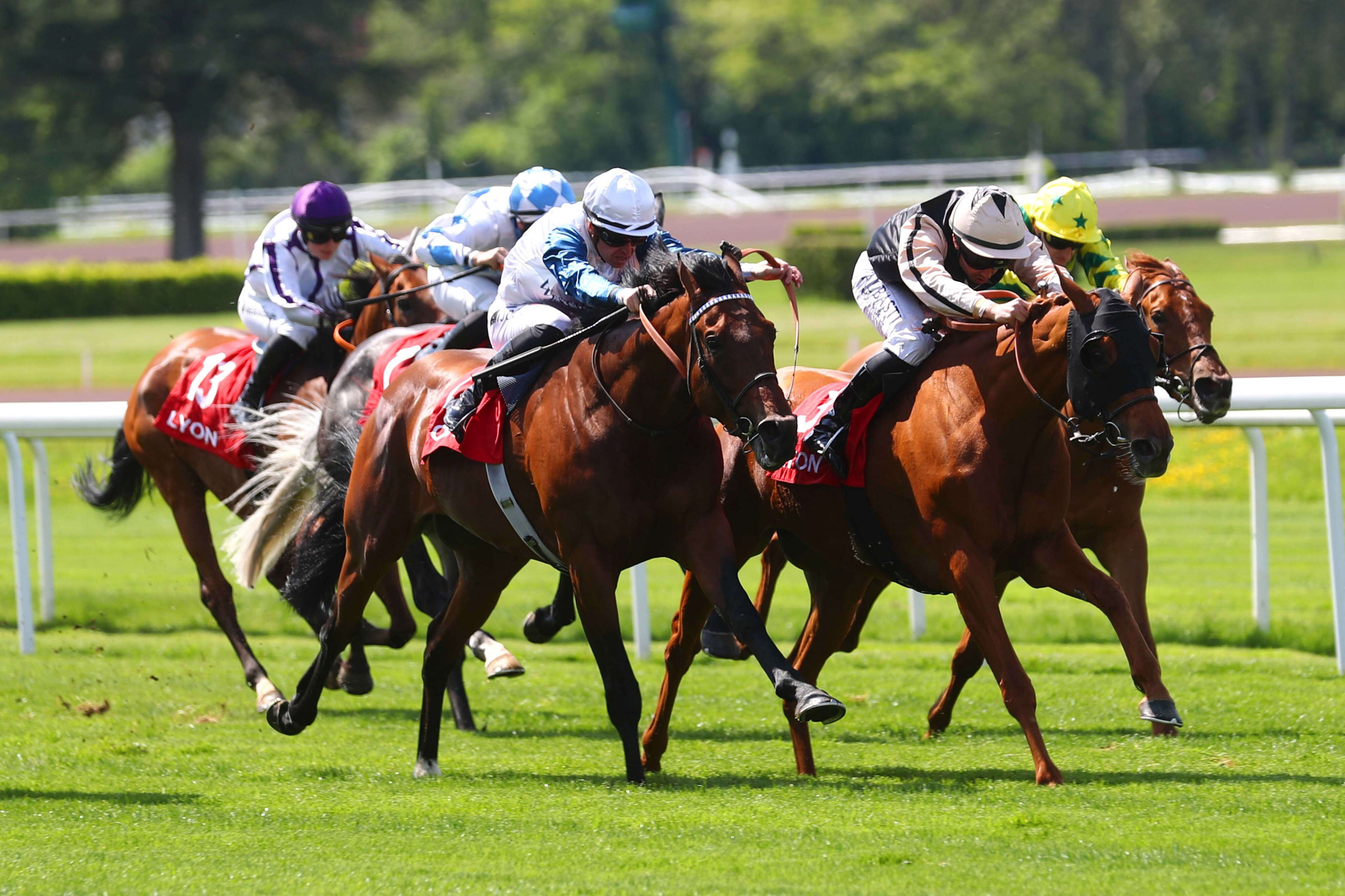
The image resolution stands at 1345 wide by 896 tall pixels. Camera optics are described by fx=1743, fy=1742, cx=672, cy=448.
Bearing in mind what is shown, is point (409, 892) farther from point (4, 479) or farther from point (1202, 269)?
point (1202, 269)

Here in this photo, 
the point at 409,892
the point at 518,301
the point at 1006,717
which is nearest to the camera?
the point at 409,892

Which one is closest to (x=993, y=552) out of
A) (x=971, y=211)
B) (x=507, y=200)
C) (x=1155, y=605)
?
(x=971, y=211)

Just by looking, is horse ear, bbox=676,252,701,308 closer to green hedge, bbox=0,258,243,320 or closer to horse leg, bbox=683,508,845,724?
horse leg, bbox=683,508,845,724

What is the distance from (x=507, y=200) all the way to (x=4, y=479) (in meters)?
9.48

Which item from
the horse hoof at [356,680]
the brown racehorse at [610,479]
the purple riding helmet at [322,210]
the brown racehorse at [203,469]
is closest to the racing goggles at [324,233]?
the purple riding helmet at [322,210]

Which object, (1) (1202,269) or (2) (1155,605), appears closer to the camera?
(2) (1155,605)

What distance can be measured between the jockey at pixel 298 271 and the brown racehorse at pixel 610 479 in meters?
1.61

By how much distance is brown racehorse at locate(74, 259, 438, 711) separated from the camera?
7.21 m

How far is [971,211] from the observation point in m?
5.46

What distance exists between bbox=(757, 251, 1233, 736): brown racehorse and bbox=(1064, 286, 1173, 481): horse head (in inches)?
38.8

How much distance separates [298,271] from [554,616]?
7.10ft

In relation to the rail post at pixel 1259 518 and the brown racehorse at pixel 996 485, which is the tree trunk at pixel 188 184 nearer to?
the rail post at pixel 1259 518

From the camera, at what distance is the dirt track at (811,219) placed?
96.0 feet

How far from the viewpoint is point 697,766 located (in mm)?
5617
